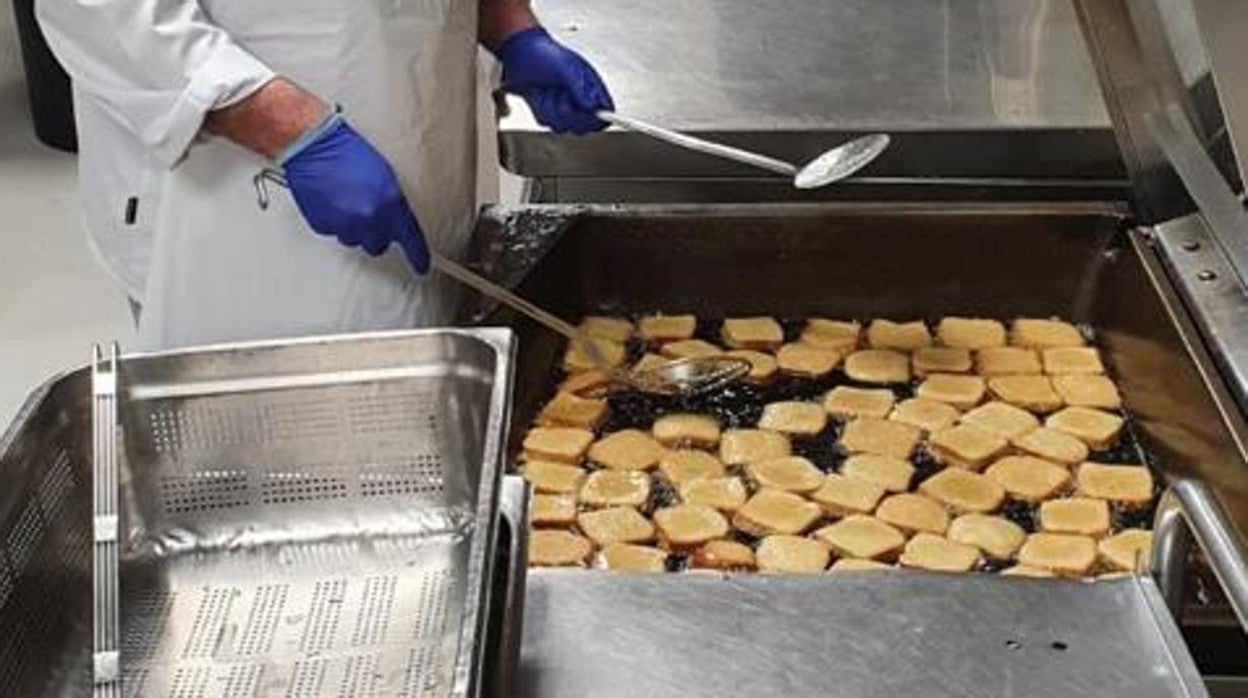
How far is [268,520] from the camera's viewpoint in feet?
4.33

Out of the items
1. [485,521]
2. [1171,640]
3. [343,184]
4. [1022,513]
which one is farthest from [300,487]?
[1022,513]

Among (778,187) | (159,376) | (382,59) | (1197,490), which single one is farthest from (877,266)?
(159,376)

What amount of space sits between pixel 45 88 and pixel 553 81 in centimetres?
311

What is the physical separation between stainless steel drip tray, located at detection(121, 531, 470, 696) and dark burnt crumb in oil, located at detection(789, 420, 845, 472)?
0.68 m

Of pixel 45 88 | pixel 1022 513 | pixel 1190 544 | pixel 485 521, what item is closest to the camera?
pixel 485 521

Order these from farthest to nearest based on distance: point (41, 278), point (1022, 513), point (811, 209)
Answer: point (41, 278) < point (811, 209) < point (1022, 513)

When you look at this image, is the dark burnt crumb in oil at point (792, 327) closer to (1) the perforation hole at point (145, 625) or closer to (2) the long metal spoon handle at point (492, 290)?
(2) the long metal spoon handle at point (492, 290)

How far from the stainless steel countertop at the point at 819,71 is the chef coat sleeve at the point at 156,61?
0.66 metres

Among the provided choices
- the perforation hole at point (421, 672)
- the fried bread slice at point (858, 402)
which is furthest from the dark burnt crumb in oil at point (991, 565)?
the perforation hole at point (421, 672)

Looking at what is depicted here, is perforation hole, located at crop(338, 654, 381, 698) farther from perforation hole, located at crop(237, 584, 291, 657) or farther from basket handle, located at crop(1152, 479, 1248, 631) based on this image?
basket handle, located at crop(1152, 479, 1248, 631)

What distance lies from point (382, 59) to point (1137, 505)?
102 centimetres

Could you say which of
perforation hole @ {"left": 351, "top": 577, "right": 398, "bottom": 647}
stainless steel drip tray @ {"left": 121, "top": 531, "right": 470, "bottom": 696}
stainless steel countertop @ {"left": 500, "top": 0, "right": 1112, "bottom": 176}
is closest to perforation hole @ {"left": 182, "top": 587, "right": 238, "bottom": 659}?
stainless steel drip tray @ {"left": 121, "top": 531, "right": 470, "bottom": 696}

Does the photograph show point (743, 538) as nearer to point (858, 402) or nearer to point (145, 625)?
point (858, 402)

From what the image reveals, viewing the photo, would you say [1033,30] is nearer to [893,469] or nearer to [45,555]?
[893,469]
